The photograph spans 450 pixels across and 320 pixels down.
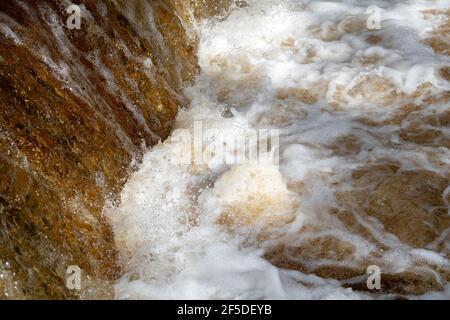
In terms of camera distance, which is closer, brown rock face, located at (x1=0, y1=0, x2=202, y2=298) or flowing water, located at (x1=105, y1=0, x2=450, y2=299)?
brown rock face, located at (x1=0, y1=0, x2=202, y2=298)

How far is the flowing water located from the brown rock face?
0.84 ft

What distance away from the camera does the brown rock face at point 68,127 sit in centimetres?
307

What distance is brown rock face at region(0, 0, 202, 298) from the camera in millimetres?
3066

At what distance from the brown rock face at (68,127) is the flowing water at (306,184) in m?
0.26

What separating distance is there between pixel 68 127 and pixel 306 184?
2.07m

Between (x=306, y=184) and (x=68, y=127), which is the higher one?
(x=68, y=127)

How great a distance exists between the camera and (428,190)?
13.6ft

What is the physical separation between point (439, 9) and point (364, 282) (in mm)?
5034

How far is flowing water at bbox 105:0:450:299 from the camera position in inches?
A: 140

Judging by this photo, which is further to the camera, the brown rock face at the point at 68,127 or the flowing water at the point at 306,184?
the flowing water at the point at 306,184

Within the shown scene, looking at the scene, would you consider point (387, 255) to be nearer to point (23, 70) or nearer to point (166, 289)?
point (166, 289)

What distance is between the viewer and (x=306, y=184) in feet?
14.3

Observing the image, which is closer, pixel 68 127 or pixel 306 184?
pixel 68 127

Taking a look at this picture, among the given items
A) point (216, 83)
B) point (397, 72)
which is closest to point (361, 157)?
point (397, 72)
